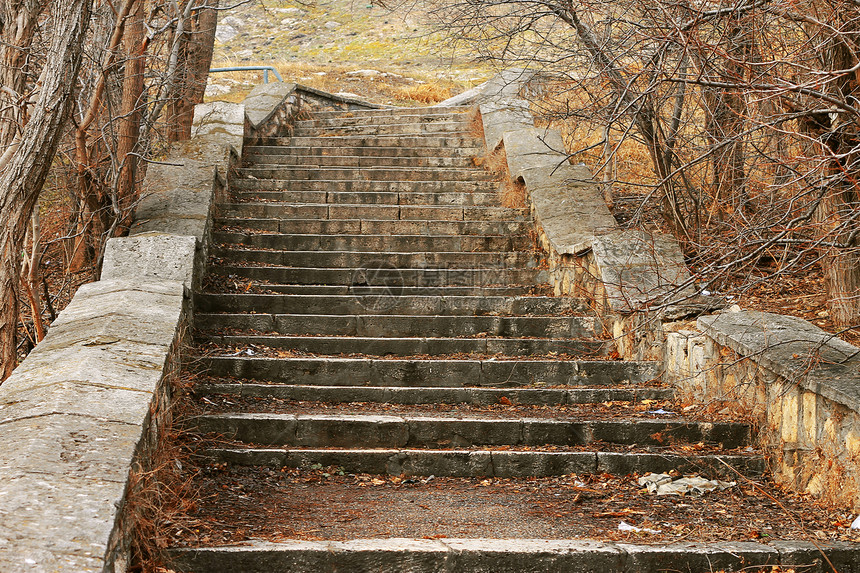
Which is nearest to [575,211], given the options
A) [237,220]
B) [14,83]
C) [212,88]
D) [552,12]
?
[552,12]

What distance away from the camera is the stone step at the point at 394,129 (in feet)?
36.3

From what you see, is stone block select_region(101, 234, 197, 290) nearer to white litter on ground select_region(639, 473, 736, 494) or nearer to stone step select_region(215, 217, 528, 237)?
stone step select_region(215, 217, 528, 237)

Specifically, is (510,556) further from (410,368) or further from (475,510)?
(410,368)

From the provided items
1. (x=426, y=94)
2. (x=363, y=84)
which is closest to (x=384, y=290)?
(x=426, y=94)

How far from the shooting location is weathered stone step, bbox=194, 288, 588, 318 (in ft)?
20.2

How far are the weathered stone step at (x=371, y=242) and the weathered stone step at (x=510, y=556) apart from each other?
4.27 metres

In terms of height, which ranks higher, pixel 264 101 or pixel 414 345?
pixel 264 101

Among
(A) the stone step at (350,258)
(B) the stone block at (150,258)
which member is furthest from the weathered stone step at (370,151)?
(B) the stone block at (150,258)

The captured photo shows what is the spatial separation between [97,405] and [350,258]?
155 inches

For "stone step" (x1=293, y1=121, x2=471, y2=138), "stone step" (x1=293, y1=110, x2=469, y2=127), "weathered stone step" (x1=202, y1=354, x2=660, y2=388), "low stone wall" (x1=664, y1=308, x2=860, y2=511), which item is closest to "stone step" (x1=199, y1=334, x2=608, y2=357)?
"weathered stone step" (x1=202, y1=354, x2=660, y2=388)

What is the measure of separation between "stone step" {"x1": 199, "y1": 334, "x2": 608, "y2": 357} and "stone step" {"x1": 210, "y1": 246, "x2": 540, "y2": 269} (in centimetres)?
128

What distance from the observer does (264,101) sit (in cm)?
1108

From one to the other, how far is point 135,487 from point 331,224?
496 cm

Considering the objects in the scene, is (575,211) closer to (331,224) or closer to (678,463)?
(331,224)
